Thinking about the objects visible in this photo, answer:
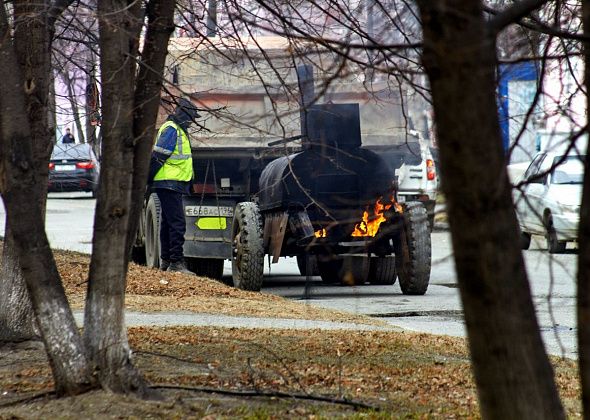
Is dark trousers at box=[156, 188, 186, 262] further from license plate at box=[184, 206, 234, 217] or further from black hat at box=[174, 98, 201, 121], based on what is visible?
black hat at box=[174, 98, 201, 121]

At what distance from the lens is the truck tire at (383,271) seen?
601 inches

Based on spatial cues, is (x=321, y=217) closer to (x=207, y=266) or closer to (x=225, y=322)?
(x=207, y=266)

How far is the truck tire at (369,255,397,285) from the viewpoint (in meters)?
15.3

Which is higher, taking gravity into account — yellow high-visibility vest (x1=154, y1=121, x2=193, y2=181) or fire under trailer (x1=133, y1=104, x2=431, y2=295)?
yellow high-visibility vest (x1=154, y1=121, x2=193, y2=181)

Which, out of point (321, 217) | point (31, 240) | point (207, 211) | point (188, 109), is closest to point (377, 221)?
point (321, 217)

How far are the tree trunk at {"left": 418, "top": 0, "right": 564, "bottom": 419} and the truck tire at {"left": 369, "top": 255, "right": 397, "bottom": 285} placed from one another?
1164 cm

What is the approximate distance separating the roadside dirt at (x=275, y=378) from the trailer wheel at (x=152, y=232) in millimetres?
6470

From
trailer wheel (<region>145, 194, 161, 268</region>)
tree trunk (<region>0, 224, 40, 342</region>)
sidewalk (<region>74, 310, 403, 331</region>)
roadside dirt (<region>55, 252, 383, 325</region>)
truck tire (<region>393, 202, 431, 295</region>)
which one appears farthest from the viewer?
trailer wheel (<region>145, 194, 161, 268</region>)

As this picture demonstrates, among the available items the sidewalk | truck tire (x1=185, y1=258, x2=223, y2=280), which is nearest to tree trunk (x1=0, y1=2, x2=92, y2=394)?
the sidewalk

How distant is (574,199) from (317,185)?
7947 mm

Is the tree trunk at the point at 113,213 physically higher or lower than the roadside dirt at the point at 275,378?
higher

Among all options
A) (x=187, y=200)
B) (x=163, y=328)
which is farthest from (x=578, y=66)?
(x=187, y=200)

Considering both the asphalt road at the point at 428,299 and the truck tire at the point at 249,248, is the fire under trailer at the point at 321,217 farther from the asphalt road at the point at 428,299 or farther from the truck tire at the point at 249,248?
the asphalt road at the point at 428,299

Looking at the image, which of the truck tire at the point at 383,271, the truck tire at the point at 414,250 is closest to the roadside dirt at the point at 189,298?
the truck tire at the point at 414,250
